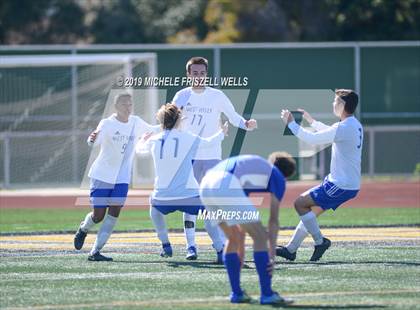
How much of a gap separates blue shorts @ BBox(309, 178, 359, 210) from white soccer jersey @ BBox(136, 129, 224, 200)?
1411 mm

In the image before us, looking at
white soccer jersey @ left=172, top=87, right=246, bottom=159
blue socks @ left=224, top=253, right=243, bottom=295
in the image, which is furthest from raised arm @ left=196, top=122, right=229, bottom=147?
blue socks @ left=224, top=253, right=243, bottom=295

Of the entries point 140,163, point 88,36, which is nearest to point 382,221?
point 140,163

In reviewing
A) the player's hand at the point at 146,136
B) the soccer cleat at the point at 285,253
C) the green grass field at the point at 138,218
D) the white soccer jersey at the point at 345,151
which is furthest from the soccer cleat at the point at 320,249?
the green grass field at the point at 138,218

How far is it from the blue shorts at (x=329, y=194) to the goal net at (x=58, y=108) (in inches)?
511

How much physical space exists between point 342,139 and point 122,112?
2677 mm

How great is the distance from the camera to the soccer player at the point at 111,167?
12.0m

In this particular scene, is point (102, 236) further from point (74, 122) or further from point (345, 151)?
point (74, 122)

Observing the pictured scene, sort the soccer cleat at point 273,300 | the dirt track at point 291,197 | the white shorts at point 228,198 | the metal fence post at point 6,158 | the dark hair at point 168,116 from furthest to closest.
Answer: the metal fence post at point 6,158
the dirt track at point 291,197
the dark hair at point 168,116
the white shorts at point 228,198
the soccer cleat at point 273,300

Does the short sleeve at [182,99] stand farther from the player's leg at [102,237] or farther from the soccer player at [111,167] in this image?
the player's leg at [102,237]

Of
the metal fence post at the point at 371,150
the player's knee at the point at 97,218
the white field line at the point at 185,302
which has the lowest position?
the metal fence post at the point at 371,150

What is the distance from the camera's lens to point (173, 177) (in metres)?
11.3

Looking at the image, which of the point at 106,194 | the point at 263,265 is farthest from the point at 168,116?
the point at 263,265

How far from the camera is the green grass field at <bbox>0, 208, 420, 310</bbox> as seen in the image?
29.6ft

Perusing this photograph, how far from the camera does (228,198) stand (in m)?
9.10
